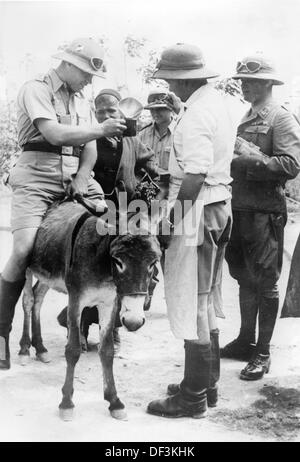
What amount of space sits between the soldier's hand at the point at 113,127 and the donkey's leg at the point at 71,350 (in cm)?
108

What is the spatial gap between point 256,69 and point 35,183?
1922 millimetres

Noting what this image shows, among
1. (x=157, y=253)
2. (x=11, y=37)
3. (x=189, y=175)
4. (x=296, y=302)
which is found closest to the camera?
(x=157, y=253)

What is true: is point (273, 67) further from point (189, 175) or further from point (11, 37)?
point (11, 37)

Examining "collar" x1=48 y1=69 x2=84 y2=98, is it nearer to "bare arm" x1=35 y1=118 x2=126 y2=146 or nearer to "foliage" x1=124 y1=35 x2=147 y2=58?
"bare arm" x1=35 y1=118 x2=126 y2=146

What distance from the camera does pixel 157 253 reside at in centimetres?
350

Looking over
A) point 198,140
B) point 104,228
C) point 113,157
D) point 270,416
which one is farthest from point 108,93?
point 270,416

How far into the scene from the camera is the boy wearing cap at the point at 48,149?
408 cm

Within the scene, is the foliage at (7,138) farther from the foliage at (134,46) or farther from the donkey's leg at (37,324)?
the donkey's leg at (37,324)

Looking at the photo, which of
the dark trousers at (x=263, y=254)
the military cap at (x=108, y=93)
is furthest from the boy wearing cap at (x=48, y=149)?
the dark trousers at (x=263, y=254)

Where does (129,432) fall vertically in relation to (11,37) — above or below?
below

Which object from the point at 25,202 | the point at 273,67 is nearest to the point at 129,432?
the point at 25,202

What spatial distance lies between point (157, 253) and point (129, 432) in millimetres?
1206

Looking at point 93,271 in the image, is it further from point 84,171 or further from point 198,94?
point 198,94

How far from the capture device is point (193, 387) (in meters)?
4.06
